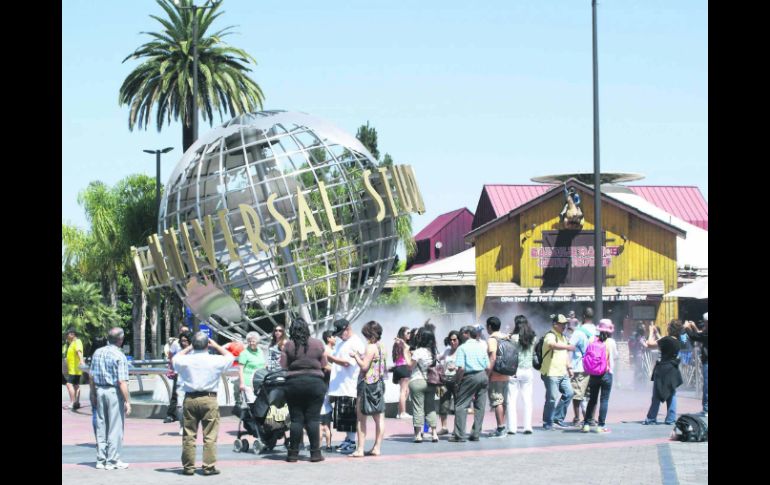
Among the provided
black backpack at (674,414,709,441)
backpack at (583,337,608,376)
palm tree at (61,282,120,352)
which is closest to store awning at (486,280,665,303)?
palm tree at (61,282,120,352)

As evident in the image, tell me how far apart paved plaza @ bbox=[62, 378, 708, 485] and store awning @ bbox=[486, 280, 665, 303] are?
29.9 m

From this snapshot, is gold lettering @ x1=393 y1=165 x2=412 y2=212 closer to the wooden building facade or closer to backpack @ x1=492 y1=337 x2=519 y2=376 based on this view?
backpack @ x1=492 y1=337 x2=519 y2=376

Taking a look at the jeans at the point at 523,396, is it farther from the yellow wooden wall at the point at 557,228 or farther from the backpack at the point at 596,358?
the yellow wooden wall at the point at 557,228

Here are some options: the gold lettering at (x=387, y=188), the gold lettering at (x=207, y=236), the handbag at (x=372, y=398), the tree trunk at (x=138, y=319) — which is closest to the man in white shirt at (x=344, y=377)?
the handbag at (x=372, y=398)

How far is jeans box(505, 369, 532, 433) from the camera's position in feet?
50.5

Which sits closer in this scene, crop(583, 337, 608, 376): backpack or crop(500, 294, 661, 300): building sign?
crop(583, 337, 608, 376): backpack

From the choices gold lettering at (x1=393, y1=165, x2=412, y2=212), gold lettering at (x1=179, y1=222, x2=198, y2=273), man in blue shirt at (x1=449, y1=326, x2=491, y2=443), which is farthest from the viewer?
gold lettering at (x1=393, y1=165, x2=412, y2=212)

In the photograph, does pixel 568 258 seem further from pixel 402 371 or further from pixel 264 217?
pixel 402 371

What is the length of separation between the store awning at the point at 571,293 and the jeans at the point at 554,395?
1194 inches
